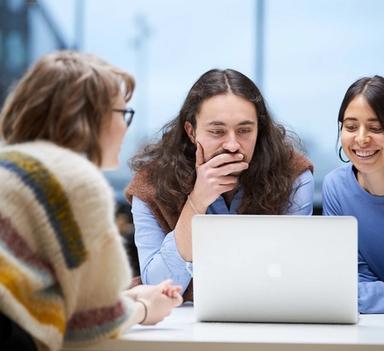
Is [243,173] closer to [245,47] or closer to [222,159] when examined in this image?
[222,159]

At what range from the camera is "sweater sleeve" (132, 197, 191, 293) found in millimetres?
2486

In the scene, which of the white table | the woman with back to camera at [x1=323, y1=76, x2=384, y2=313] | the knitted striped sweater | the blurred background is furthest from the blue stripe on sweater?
the blurred background

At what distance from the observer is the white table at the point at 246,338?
170cm

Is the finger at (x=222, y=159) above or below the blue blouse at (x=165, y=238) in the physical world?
above

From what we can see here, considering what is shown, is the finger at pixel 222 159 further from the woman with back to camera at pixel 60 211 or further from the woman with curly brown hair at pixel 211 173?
the woman with back to camera at pixel 60 211

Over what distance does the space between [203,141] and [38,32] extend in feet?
6.86

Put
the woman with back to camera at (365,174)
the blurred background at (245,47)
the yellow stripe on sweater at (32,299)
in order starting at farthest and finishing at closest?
1. the blurred background at (245,47)
2. the woman with back to camera at (365,174)
3. the yellow stripe on sweater at (32,299)

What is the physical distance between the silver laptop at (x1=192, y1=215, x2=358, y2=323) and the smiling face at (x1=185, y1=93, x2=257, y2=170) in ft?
2.15

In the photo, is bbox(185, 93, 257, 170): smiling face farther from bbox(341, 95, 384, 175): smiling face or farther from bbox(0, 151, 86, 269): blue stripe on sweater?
bbox(0, 151, 86, 269): blue stripe on sweater

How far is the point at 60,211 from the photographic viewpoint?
1.61 m

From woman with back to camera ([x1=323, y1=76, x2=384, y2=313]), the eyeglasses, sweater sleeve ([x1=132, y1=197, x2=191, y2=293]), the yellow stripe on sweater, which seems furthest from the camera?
woman with back to camera ([x1=323, y1=76, x2=384, y2=313])

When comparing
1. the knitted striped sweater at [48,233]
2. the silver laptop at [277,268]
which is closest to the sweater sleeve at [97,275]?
the knitted striped sweater at [48,233]

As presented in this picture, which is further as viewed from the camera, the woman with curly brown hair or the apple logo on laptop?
the woman with curly brown hair

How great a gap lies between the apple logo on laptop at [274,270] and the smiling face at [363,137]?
2.54 feet
